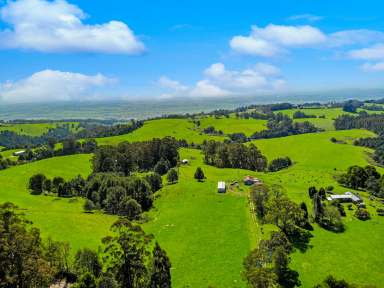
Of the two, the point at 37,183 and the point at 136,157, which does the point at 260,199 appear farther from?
the point at 37,183

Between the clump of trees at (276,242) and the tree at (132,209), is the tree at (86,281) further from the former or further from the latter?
the tree at (132,209)

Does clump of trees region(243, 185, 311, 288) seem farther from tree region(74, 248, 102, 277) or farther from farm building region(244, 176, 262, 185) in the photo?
farm building region(244, 176, 262, 185)

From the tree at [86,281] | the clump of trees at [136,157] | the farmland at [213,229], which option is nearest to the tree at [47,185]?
the farmland at [213,229]

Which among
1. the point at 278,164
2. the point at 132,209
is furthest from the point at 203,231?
the point at 278,164

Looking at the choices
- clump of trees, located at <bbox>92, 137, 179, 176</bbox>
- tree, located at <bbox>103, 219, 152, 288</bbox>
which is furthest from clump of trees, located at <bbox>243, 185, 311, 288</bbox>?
clump of trees, located at <bbox>92, 137, 179, 176</bbox>

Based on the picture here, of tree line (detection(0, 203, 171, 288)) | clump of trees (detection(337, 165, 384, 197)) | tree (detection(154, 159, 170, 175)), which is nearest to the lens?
tree line (detection(0, 203, 171, 288))

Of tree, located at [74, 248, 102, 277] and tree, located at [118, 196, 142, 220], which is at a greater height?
tree, located at [74, 248, 102, 277]
